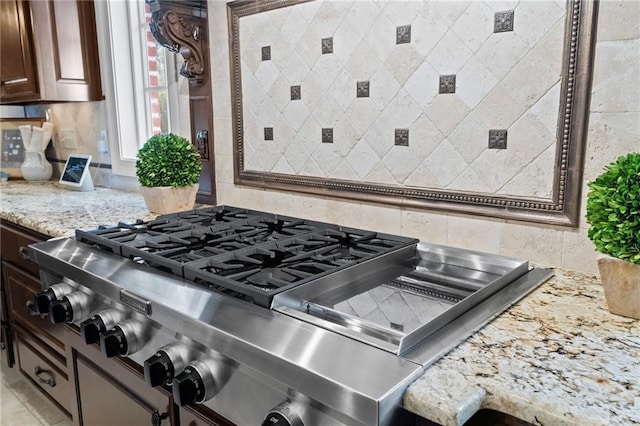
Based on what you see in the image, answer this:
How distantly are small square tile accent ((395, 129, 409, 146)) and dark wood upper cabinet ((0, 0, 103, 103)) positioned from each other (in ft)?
6.61

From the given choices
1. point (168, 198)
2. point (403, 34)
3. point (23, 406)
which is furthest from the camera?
point (23, 406)

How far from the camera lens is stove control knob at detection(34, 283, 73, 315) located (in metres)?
1.28

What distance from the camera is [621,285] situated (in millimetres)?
863

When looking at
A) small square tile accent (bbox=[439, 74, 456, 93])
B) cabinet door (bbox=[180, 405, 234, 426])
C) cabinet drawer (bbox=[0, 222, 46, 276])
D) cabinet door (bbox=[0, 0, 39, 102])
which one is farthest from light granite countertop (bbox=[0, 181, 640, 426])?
cabinet door (bbox=[0, 0, 39, 102])

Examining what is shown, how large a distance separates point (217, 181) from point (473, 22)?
1191 millimetres

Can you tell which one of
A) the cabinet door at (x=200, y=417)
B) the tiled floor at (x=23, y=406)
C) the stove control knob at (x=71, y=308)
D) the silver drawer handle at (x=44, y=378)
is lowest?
the tiled floor at (x=23, y=406)

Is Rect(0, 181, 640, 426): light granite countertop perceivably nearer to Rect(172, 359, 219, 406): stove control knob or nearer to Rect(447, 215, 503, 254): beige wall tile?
Rect(447, 215, 503, 254): beige wall tile

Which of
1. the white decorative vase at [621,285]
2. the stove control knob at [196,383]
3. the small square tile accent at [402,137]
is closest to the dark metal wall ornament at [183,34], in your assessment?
the small square tile accent at [402,137]

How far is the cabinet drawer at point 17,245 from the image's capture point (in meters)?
1.94

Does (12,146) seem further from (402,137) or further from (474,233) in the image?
(474,233)

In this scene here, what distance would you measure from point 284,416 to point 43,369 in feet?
5.56

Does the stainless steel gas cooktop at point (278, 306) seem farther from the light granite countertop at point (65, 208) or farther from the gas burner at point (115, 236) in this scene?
the light granite countertop at point (65, 208)

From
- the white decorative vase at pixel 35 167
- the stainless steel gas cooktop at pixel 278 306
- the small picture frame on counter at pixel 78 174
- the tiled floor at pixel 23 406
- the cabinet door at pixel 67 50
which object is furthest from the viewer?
the white decorative vase at pixel 35 167

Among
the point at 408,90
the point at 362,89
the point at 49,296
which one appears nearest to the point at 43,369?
the point at 49,296
